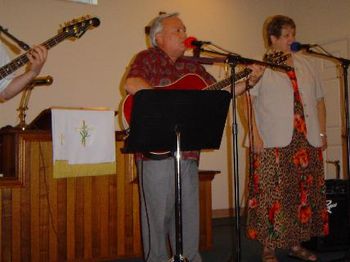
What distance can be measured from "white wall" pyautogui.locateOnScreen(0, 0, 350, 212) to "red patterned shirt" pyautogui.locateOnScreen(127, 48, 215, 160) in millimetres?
2345

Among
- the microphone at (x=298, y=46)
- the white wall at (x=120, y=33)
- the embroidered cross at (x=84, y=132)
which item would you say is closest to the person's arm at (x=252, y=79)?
the microphone at (x=298, y=46)

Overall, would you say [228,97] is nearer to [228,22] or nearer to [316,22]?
[228,22]

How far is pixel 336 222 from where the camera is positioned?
11.3ft

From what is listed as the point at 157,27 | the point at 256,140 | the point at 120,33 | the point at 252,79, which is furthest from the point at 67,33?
the point at 120,33

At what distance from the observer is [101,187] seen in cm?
Result: 330

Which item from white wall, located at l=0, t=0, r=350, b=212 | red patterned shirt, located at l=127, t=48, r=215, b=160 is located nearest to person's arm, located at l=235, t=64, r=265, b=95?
red patterned shirt, located at l=127, t=48, r=215, b=160

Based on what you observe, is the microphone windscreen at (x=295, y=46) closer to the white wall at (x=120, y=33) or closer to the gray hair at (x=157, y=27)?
the gray hair at (x=157, y=27)

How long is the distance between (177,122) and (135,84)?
41cm

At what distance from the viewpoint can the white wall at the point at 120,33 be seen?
4520 millimetres

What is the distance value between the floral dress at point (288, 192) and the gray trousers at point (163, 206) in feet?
1.97

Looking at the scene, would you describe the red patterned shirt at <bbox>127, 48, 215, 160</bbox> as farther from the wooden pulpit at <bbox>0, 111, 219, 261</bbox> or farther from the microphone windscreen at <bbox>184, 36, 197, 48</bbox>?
the wooden pulpit at <bbox>0, 111, 219, 261</bbox>

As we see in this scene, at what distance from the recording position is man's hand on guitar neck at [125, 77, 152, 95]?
234 centimetres

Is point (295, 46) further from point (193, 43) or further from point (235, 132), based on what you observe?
point (235, 132)

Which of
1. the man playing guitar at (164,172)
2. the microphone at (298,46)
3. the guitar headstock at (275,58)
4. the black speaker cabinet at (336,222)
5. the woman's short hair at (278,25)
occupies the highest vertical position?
the woman's short hair at (278,25)
